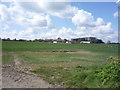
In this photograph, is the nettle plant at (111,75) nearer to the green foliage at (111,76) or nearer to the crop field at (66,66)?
the green foliage at (111,76)

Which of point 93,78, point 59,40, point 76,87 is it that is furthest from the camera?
point 59,40

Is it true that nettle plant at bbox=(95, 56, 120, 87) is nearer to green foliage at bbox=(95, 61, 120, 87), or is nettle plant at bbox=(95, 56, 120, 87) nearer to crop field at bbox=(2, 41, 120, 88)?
green foliage at bbox=(95, 61, 120, 87)

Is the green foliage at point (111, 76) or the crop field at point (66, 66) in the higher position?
the green foliage at point (111, 76)

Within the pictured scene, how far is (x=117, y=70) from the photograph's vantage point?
709 cm

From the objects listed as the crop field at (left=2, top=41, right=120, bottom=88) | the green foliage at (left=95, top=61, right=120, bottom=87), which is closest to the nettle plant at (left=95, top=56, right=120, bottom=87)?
the green foliage at (left=95, top=61, right=120, bottom=87)

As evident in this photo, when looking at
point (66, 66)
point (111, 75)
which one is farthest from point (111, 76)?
point (66, 66)

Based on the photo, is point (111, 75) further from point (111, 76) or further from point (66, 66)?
point (66, 66)

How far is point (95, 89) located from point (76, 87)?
0.77 metres

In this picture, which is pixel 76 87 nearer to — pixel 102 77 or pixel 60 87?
pixel 60 87

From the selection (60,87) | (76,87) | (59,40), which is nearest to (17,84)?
(60,87)

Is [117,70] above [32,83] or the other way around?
above

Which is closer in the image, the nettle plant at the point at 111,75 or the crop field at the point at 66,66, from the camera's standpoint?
the nettle plant at the point at 111,75

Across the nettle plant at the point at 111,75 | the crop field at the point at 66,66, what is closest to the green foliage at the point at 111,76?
the nettle plant at the point at 111,75

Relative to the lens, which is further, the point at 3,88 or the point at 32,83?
the point at 32,83
